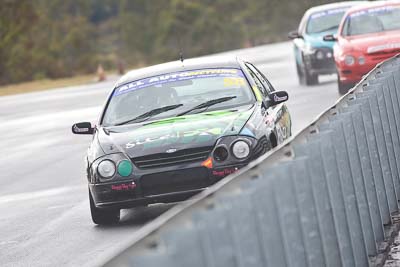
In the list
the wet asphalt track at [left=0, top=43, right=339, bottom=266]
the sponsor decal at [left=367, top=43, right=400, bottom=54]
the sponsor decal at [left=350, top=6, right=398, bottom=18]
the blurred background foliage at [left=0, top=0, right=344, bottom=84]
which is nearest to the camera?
the wet asphalt track at [left=0, top=43, right=339, bottom=266]

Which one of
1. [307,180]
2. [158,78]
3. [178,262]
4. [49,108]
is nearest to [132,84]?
[158,78]

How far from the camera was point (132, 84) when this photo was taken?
12633mm

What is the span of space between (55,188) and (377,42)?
9.00m

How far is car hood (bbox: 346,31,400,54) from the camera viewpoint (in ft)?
73.7

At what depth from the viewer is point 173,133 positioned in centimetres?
1111

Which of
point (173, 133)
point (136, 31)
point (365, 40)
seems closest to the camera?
point (173, 133)

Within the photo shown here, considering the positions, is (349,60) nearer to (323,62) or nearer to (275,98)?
(323,62)

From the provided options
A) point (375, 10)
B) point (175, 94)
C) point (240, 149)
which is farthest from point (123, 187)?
point (375, 10)

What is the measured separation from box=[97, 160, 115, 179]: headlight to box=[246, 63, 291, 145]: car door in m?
1.45

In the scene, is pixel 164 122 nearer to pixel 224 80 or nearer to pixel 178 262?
pixel 224 80

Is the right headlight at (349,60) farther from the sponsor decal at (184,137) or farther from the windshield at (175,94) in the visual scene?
the sponsor decal at (184,137)

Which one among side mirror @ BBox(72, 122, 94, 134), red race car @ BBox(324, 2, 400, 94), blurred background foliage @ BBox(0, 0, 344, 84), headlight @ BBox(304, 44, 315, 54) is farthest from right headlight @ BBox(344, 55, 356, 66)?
blurred background foliage @ BBox(0, 0, 344, 84)

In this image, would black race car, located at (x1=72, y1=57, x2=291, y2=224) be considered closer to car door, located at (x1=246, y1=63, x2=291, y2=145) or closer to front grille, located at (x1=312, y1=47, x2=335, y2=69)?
car door, located at (x1=246, y1=63, x2=291, y2=145)

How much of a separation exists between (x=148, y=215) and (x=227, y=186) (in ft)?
22.9
